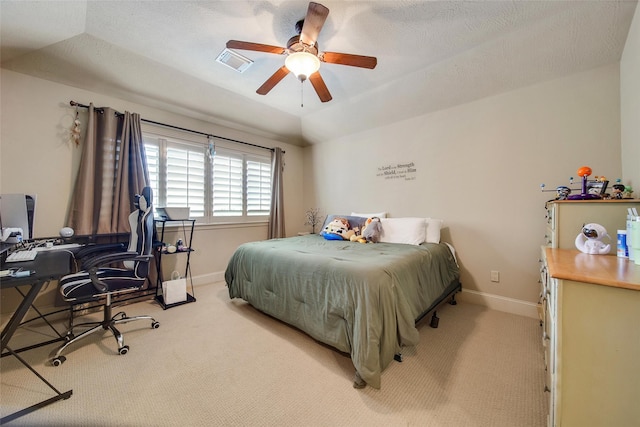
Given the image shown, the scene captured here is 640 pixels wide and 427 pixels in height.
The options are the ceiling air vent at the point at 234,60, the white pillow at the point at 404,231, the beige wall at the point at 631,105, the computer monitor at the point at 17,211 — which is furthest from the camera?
the white pillow at the point at 404,231

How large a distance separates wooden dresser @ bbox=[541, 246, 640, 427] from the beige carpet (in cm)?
59

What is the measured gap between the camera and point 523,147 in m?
2.50

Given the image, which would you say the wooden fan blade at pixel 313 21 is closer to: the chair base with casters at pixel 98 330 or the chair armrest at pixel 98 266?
the chair armrest at pixel 98 266

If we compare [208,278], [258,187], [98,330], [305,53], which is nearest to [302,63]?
[305,53]

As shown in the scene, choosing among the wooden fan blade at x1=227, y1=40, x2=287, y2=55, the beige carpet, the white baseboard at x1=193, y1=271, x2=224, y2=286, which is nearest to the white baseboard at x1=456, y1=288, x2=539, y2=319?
the beige carpet

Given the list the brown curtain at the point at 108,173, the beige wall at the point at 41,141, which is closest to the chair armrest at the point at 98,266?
the brown curtain at the point at 108,173

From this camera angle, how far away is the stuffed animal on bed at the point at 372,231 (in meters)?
2.93

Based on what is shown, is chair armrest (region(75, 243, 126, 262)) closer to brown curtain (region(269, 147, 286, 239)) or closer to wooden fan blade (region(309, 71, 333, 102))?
brown curtain (region(269, 147, 286, 239))

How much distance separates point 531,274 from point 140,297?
4282 millimetres

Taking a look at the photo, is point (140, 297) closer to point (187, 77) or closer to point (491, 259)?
point (187, 77)

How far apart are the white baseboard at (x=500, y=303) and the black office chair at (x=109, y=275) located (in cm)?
331

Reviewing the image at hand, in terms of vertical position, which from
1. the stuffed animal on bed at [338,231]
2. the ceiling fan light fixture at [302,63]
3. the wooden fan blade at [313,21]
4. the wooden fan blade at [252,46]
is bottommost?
the stuffed animal on bed at [338,231]

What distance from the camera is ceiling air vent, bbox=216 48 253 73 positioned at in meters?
2.36

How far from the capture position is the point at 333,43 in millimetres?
2197
